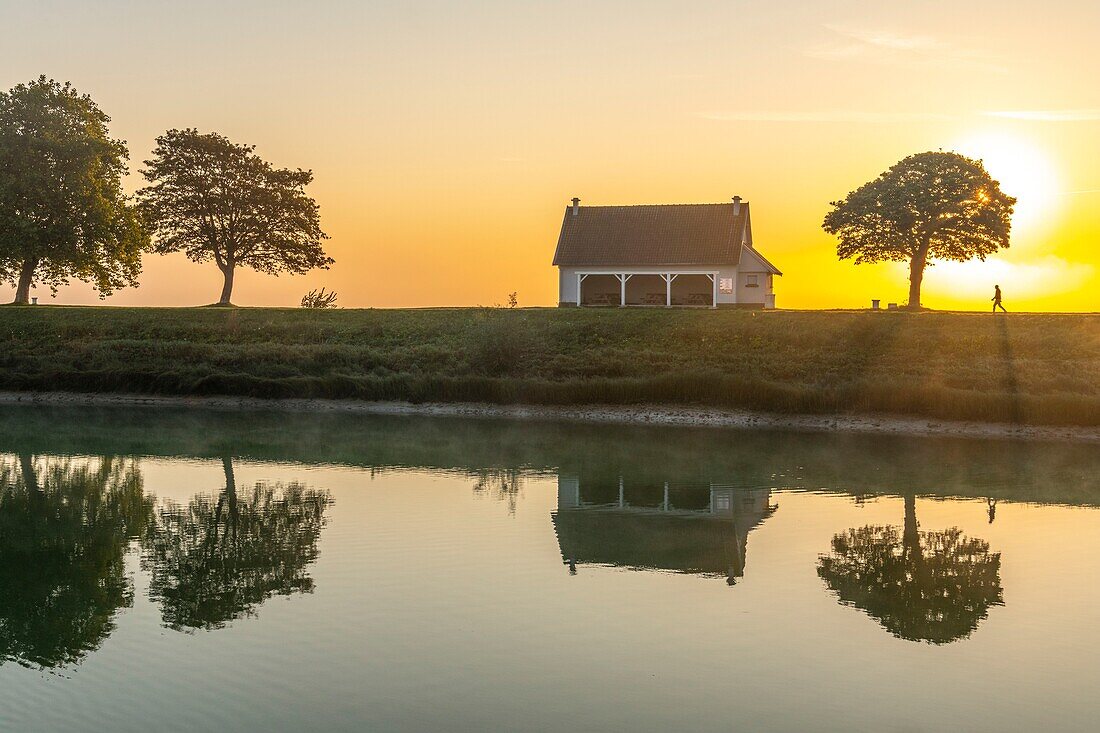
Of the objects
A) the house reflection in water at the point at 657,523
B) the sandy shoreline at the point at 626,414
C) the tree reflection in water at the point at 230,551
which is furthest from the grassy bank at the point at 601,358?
the tree reflection in water at the point at 230,551

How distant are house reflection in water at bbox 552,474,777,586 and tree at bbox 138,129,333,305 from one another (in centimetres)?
4229

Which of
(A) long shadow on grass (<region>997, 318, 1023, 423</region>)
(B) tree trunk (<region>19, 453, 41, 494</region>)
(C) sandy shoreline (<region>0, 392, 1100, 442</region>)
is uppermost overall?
(A) long shadow on grass (<region>997, 318, 1023, 423</region>)

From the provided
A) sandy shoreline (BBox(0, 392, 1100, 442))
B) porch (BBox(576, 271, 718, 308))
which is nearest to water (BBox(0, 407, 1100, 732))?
sandy shoreline (BBox(0, 392, 1100, 442))

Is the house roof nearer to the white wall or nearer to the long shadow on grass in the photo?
the white wall

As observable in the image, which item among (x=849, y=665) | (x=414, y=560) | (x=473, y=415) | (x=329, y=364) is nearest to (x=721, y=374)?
(x=473, y=415)

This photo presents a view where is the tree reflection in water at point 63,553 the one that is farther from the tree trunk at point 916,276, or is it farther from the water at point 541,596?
the tree trunk at point 916,276

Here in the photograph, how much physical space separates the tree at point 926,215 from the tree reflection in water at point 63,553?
147ft

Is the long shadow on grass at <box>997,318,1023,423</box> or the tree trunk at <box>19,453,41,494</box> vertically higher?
the long shadow on grass at <box>997,318,1023,423</box>

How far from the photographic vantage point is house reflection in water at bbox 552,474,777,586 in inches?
589

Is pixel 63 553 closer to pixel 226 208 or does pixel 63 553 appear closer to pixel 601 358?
pixel 601 358

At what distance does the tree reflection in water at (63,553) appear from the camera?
1051 cm

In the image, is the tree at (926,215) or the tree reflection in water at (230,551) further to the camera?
the tree at (926,215)

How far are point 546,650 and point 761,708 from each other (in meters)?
2.21

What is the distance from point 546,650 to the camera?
33.9 feet
